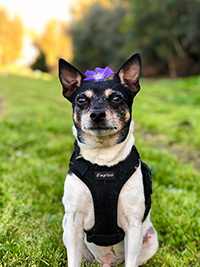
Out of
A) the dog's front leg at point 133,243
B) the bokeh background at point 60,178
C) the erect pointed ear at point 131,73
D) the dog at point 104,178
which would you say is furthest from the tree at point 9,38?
the dog's front leg at point 133,243

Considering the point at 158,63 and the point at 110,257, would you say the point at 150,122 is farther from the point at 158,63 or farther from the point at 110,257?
the point at 158,63

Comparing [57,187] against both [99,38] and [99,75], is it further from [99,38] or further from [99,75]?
[99,38]

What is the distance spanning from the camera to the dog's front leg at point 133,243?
2277 millimetres

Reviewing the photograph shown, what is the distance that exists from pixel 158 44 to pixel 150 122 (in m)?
18.5

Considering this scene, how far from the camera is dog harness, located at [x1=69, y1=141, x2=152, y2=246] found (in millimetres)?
2312

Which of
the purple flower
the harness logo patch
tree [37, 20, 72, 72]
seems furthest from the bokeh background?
tree [37, 20, 72, 72]

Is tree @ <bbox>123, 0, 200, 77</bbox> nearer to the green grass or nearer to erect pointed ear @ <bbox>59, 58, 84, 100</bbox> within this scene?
the green grass

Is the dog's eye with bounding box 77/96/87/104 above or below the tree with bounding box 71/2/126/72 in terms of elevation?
above

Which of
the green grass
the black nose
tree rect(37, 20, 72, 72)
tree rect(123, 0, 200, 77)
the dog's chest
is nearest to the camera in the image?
the black nose

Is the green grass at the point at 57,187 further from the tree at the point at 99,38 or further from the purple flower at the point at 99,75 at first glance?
the tree at the point at 99,38

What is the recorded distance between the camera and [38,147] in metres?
5.89

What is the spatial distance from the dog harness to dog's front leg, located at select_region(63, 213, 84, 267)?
9cm

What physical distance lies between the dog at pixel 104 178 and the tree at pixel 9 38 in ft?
159

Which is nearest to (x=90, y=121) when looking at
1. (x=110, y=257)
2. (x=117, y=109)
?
(x=117, y=109)
